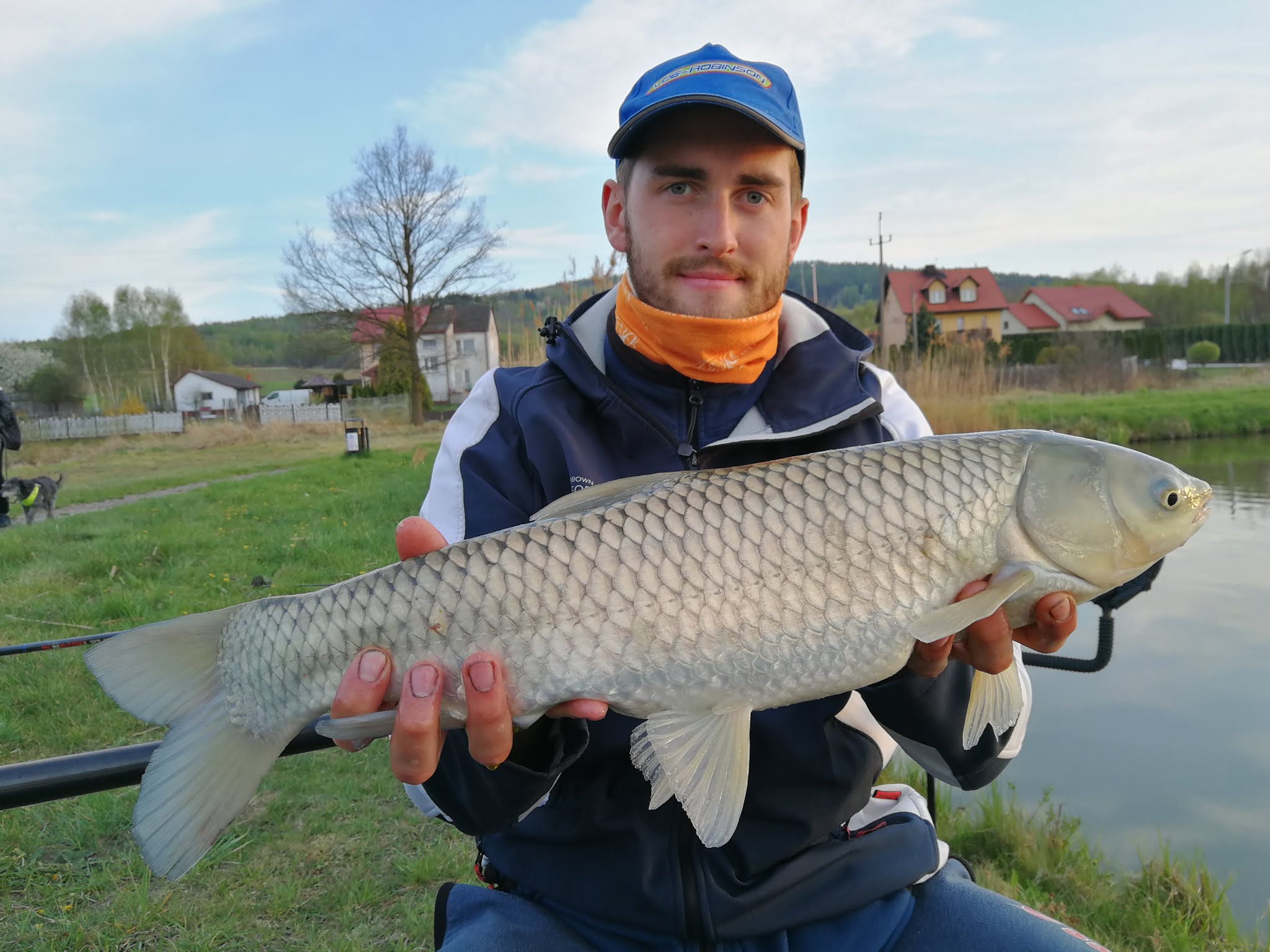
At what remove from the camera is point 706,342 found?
1706mm

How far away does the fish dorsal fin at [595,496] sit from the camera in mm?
1354

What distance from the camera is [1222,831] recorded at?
12.1 ft

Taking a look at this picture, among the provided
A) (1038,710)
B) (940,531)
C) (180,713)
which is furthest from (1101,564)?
(1038,710)

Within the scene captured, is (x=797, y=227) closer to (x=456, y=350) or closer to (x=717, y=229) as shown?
(x=717, y=229)

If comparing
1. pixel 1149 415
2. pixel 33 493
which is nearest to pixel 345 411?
pixel 33 493

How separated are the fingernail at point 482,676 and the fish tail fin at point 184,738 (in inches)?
12.6

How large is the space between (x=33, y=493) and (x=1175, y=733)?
1041 cm

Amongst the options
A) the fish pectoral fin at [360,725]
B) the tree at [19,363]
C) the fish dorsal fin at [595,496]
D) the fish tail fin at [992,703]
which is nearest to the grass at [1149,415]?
the fish tail fin at [992,703]

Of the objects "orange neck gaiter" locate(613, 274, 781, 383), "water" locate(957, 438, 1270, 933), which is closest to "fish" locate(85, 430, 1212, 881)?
"orange neck gaiter" locate(613, 274, 781, 383)

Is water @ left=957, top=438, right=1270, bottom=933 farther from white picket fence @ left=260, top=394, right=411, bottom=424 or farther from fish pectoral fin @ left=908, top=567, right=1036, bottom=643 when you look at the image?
white picket fence @ left=260, top=394, right=411, bottom=424

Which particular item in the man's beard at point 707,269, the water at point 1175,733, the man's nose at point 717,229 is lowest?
the water at point 1175,733

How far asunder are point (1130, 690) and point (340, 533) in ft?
17.5

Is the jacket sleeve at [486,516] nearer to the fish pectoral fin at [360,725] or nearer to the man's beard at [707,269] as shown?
the fish pectoral fin at [360,725]

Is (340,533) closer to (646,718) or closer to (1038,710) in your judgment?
(1038,710)
